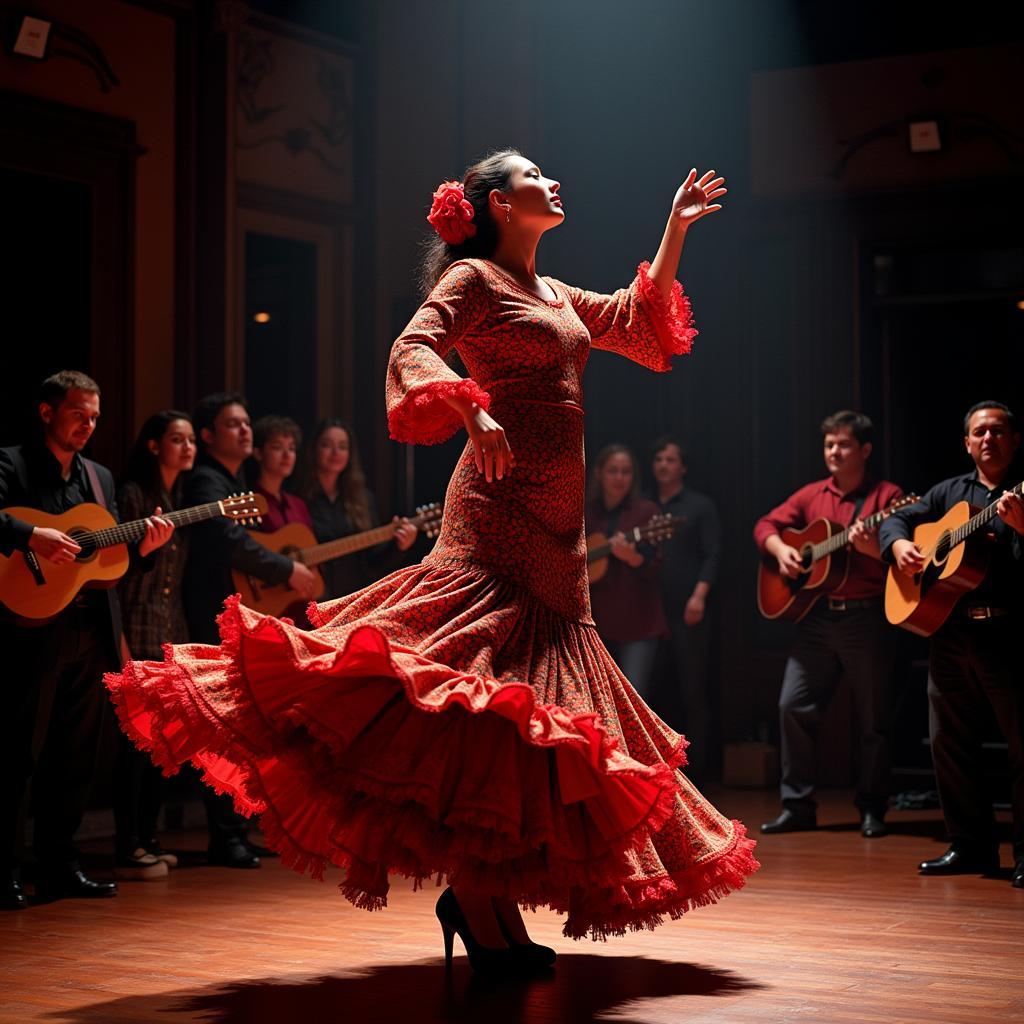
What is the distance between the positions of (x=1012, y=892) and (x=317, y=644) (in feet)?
8.03

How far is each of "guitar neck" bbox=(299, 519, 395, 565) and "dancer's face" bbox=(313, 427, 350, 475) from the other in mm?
291

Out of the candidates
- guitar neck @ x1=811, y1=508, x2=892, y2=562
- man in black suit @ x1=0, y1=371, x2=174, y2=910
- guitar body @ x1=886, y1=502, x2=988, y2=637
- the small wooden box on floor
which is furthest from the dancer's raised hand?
the small wooden box on floor

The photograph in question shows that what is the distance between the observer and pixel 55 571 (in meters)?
4.50

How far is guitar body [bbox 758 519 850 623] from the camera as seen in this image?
595 cm

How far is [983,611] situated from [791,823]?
1.36 meters

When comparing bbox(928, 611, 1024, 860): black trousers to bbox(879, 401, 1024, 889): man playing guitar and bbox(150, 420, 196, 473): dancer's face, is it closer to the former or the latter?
bbox(879, 401, 1024, 889): man playing guitar

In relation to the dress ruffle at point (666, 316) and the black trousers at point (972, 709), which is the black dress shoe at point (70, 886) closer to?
the dress ruffle at point (666, 316)

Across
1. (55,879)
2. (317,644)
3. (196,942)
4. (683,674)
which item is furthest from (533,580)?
(683,674)

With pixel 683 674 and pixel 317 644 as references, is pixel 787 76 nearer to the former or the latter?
pixel 683 674

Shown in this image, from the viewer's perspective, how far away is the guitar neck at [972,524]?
4848 mm

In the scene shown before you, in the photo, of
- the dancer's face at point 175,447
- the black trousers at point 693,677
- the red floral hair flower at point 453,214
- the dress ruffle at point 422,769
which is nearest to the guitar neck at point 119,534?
the dancer's face at point 175,447

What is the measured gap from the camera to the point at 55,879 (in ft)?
14.7

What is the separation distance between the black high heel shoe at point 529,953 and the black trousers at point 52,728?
168 cm

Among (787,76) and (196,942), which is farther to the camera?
(787,76)
